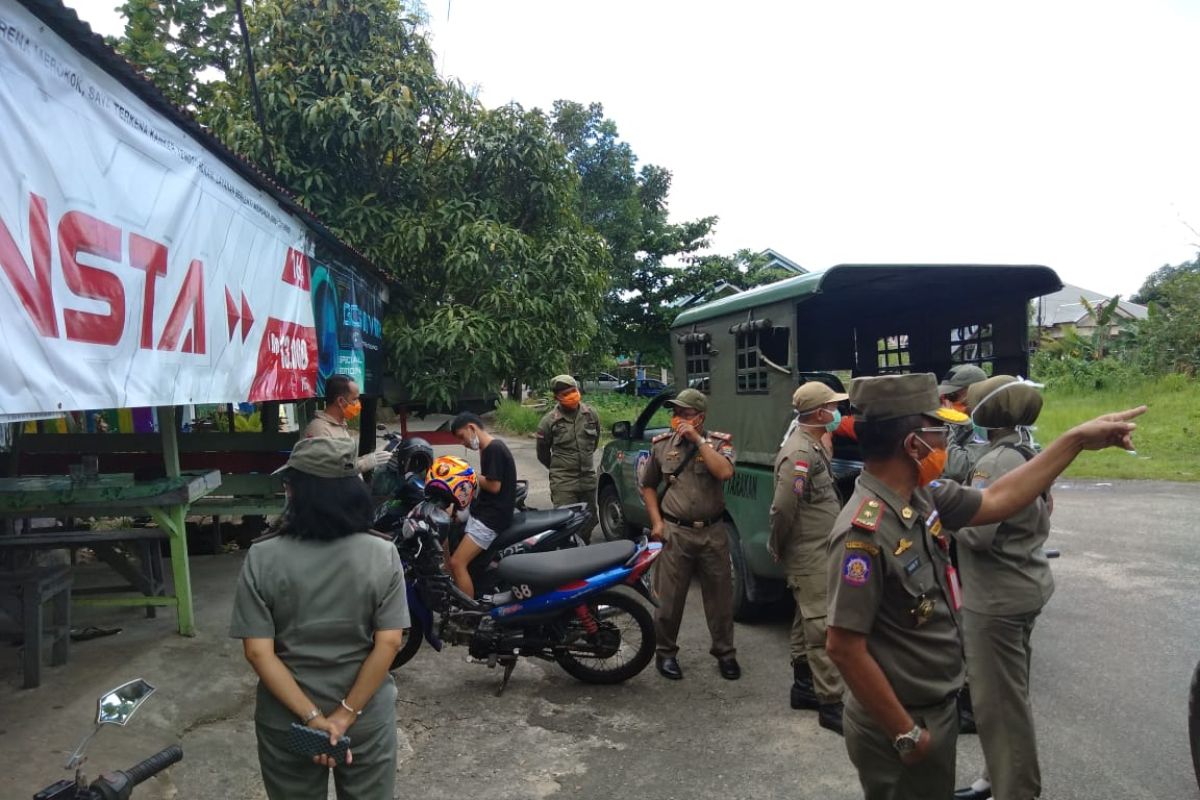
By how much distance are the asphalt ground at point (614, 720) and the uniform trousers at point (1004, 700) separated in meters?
0.76

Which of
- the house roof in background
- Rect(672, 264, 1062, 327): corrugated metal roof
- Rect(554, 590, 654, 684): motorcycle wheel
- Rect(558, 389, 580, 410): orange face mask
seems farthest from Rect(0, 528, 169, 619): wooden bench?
the house roof in background

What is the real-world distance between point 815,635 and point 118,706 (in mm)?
3138

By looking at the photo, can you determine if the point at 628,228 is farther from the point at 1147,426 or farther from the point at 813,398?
the point at 813,398

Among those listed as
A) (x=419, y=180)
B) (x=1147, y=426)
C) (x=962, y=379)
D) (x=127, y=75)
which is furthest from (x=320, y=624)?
(x=1147, y=426)

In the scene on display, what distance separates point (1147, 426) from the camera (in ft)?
50.0

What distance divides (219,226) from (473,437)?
1.86 meters

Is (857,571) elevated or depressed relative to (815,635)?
elevated

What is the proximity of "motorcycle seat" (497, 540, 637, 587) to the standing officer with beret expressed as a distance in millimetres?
2223

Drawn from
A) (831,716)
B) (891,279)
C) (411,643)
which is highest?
(891,279)

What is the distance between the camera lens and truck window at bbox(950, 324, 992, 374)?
20.2ft

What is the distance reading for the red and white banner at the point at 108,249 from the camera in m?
2.59

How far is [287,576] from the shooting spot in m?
2.24

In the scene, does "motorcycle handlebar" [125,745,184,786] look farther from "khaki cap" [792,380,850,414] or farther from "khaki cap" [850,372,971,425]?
"khaki cap" [792,380,850,414]

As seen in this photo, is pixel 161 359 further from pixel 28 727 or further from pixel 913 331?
pixel 913 331
